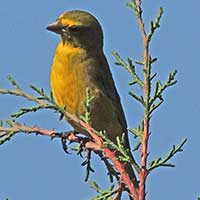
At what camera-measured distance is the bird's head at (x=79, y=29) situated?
5.54 metres

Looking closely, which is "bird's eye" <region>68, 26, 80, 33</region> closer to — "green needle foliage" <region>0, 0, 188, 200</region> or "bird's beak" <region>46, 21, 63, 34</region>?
"bird's beak" <region>46, 21, 63, 34</region>

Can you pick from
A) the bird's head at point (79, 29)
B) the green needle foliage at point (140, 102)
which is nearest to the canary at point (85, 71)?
the bird's head at point (79, 29)

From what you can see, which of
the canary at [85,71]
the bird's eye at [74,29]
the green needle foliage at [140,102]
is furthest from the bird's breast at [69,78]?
the green needle foliage at [140,102]

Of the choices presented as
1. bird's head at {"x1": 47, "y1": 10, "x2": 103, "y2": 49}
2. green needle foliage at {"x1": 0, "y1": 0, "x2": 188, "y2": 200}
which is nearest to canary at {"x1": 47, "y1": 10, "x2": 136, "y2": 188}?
bird's head at {"x1": 47, "y1": 10, "x2": 103, "y2": 49}

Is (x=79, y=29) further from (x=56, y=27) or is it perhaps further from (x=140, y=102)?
(x=140, y=102)

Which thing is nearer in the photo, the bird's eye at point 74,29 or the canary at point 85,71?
the canary at point 85,71

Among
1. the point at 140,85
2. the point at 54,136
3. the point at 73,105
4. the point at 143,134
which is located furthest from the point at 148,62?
the point at 73,105

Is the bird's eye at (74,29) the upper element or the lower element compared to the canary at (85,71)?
upper

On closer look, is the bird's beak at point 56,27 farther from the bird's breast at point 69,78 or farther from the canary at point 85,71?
the bird's breast at point 69,78

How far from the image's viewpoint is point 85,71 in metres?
5.63

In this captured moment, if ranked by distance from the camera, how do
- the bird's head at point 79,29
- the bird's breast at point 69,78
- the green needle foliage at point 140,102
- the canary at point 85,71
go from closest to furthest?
the green needle foliage at point 140,102
the bird's breast at point 69,78
the canary at point 85,71
the bird's head at point 79,29

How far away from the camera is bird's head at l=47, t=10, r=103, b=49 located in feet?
18.2

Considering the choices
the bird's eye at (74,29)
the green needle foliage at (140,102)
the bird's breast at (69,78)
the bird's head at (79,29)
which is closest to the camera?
the green needle foliage at (140,102)

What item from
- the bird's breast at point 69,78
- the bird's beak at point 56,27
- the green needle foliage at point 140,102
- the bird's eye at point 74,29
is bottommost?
the green needle foliage at point 140,102
